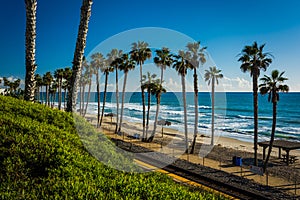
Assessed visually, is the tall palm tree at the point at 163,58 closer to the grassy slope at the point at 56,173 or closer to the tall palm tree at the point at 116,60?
the tall palm tree at the point at 116,60

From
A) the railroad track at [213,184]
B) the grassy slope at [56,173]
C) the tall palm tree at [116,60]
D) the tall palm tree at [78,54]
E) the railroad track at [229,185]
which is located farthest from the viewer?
the tall palm tree at [116,60]

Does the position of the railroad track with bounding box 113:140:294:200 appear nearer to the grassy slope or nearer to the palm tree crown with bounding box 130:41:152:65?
the grassy slope

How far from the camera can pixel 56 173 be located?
598 centimetres

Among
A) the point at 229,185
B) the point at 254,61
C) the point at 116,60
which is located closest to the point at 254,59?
the point at 254,61

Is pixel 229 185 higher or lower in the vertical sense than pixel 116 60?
lower

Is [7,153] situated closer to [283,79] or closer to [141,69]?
[283,79]

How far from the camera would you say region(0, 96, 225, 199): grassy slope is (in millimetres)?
5137

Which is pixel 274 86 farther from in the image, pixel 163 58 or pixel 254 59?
pixel 163 58

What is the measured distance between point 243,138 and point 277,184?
34.6 metres

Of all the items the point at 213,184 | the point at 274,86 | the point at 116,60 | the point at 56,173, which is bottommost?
the point at 213,184

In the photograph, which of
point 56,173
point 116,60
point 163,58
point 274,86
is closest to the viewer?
point 56,173

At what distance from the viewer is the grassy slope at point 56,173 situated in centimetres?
514

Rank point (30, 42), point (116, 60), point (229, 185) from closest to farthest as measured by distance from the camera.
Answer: point (30, 42) < point (229, 185) < point (116, 60)

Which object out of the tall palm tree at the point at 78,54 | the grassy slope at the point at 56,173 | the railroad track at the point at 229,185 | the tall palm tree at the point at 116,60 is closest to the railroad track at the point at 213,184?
the railroad track at the point at 229,185
